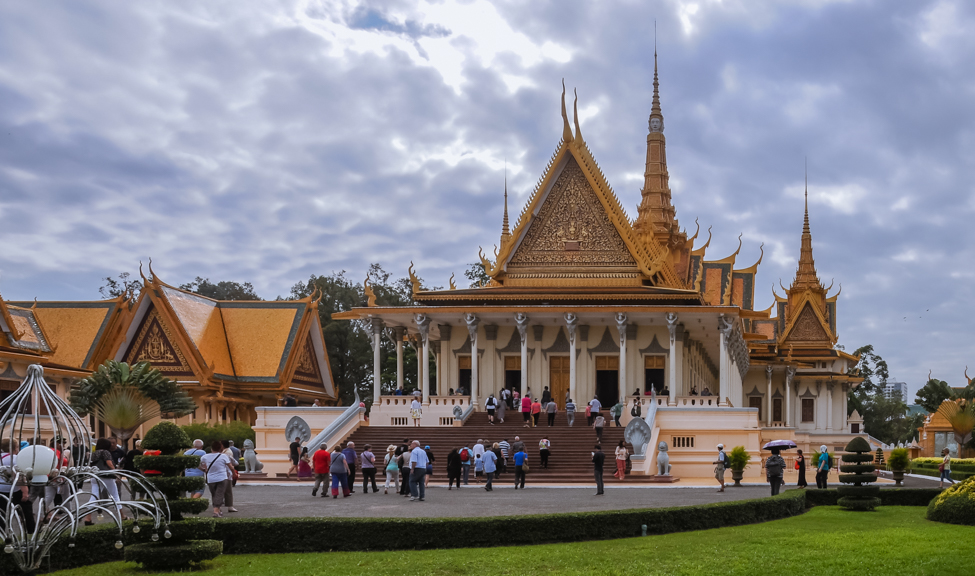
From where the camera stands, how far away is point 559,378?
1483 inches

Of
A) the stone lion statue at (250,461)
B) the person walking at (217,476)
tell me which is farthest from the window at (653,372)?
the person walking at (217,476)

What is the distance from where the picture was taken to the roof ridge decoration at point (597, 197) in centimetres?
3797

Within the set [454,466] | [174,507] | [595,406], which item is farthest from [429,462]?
[174,507]

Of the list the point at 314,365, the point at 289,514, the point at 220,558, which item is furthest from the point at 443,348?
the point at 220,558

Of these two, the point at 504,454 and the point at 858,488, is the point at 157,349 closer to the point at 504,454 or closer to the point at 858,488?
the point at 504,454

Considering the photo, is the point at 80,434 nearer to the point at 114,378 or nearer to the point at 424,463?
the point at 424,463

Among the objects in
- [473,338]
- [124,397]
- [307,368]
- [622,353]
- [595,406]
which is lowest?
[595,406]

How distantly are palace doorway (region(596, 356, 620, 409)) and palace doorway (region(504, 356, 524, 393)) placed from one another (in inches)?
111

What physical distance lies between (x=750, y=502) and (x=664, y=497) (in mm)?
3720

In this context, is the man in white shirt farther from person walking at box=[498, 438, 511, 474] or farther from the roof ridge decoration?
the roof ridge decoration

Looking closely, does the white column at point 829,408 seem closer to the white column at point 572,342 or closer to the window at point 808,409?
the window at point 808,409

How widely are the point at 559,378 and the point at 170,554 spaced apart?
26409mm

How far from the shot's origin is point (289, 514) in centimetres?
1727

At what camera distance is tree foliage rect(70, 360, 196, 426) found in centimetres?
3384
